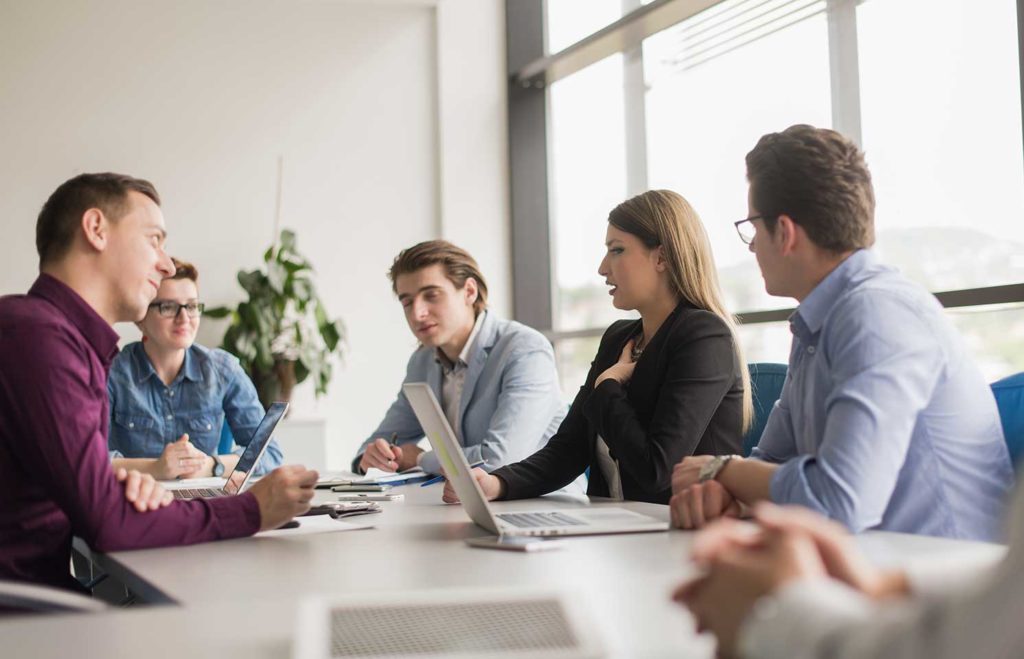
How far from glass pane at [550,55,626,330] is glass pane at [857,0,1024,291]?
1663 millimetres

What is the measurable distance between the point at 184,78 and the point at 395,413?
2.92m

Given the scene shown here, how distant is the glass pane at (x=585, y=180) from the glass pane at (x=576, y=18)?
0.65ft

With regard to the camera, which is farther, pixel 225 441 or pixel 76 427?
pixel 225 441

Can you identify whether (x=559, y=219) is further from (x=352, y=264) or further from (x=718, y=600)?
(x=718, y=600)

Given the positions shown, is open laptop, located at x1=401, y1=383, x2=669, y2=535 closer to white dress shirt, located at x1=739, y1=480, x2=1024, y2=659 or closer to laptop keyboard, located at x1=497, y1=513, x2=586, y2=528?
laptop keyboard, located at x1=497, y1=513, x2=586, y2=528

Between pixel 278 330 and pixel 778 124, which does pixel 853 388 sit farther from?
pixel 278 330

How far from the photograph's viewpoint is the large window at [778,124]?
338 cm

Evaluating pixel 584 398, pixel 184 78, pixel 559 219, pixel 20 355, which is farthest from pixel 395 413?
pixel 184 78

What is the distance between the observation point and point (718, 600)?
2.85 feet

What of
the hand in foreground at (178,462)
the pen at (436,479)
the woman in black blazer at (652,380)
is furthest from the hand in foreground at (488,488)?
the hand in foreground at (178,462)

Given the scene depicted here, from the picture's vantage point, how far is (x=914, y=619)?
73 centimetres

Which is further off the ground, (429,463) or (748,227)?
(748,227)

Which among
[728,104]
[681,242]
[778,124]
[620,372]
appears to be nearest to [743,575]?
[620,372]

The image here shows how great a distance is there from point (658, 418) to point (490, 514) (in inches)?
28.0
